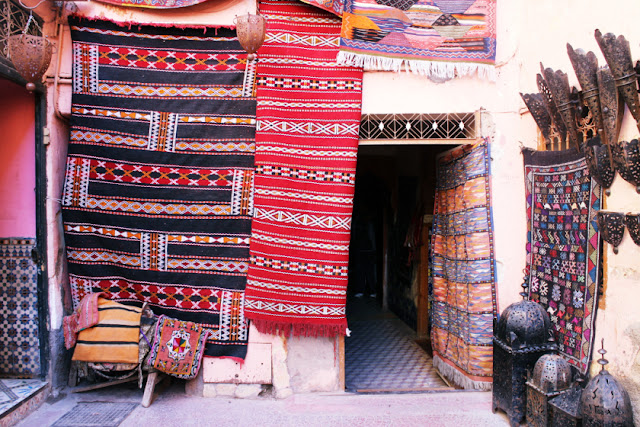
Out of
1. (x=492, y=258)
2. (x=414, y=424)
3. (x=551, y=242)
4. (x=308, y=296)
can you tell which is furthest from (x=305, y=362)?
(x=551, y=242)

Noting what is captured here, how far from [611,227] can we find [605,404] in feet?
3.55

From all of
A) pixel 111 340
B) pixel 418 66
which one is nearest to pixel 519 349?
pixel 418 66

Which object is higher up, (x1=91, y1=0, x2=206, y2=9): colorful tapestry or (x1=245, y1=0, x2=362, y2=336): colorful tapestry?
(x1=91, y1=0, x2=206, y2=9): colorful tapestry

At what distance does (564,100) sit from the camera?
3.14 m

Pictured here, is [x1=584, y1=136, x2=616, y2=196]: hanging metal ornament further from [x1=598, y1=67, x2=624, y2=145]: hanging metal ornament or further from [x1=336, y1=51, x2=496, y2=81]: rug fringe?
[x1=336, y1=51, x2=496, y2=81]: rug fringe

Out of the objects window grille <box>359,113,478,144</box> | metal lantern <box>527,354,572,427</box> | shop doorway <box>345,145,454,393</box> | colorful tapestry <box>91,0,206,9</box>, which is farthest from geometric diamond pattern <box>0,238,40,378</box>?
metal lantern <box>527,354,572,427</box>

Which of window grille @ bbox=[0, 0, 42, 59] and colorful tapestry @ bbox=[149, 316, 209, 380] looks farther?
colorful tapestry @ bbox=[149, 316, 209, 380]

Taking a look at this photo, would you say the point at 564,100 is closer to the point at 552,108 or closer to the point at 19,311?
the point at 552,108

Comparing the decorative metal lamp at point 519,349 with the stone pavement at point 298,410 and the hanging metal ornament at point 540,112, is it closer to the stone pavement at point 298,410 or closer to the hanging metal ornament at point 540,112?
the stone pavement at point 298,410

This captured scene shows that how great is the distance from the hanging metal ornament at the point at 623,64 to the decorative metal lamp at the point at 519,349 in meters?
1.51

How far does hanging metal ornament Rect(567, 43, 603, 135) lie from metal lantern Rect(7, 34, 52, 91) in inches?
144

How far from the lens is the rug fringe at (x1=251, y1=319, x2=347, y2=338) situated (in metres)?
3.75

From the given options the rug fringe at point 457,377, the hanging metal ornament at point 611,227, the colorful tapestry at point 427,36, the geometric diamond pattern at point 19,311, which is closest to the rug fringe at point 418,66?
the colorful tapestry at point 427,36

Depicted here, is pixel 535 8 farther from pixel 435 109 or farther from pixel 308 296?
pixel 308 296
